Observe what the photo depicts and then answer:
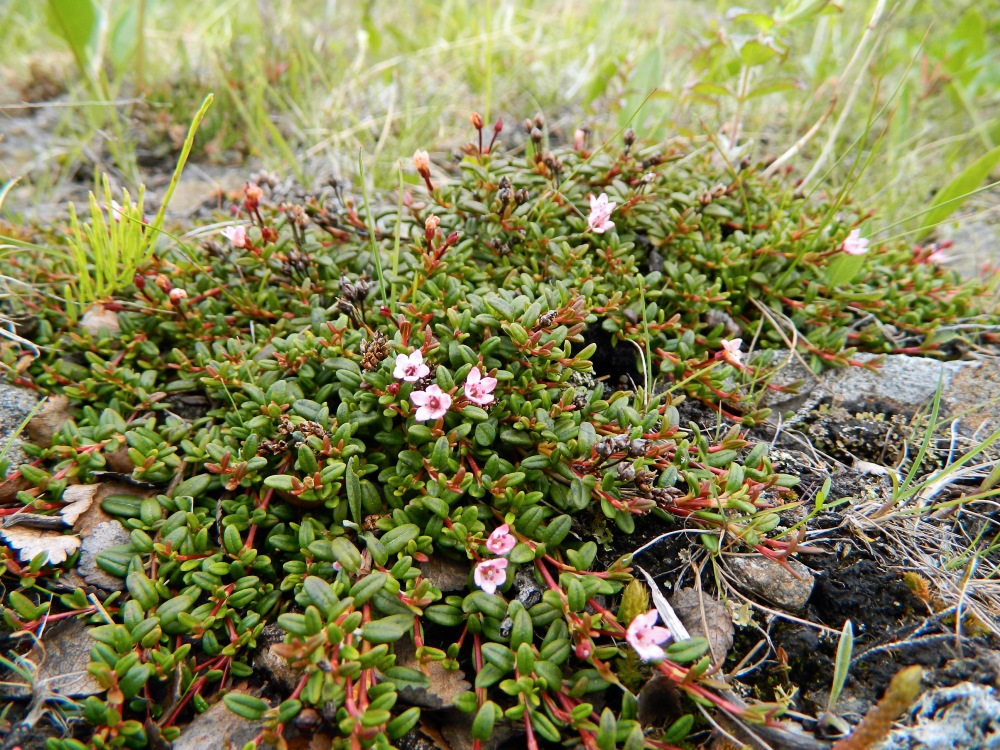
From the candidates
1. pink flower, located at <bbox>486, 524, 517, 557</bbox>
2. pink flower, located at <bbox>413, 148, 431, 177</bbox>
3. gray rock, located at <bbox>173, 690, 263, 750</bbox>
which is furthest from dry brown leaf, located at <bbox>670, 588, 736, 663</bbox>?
pink flower, located at <bbox>413, 148, 431, 177</bbox>

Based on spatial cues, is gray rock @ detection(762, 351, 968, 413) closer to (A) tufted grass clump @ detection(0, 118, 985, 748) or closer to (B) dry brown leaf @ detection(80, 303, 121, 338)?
(A) tufted grass clump @ detection(0, 118, 985, 748)

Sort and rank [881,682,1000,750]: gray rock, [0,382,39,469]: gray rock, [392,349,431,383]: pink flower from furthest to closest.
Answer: [0,382,39,469]: gray rock, [392,349,431,383]: pink flower, [881,682,1000,750]: gray rock

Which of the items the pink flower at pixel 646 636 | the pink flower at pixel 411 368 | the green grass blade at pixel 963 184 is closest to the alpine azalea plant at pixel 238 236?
the pink flower at pixel 411 368

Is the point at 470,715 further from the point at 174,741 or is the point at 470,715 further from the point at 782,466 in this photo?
the point at 782,466

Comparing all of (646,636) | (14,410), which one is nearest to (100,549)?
(14,410)

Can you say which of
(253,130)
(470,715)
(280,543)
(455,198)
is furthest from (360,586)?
(253,130)

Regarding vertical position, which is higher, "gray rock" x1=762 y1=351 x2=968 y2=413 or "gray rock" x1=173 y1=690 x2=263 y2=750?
"gray rock" x1=762 y1=351 x2=968 y2=413
